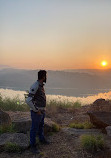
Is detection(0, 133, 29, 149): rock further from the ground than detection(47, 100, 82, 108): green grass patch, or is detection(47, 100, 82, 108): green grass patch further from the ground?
detection(47, 100, 82, 108): green grass patch

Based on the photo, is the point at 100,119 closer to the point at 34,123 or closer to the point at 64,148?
the point at 64,148

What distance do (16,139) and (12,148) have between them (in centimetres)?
48

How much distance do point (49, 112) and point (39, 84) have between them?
6.92 metres

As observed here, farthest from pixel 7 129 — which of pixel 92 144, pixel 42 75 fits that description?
pixel 92 144

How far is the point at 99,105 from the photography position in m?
11.2

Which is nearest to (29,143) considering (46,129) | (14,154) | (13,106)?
(14,154)

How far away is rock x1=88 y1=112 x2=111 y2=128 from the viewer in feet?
27.3

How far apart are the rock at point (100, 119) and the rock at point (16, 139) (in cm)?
256

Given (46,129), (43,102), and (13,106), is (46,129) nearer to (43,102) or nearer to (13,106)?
(43,102)

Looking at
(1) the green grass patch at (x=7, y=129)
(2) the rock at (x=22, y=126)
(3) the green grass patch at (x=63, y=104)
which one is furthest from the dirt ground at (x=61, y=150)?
(3) the green grass patch at (x=63, y=104)

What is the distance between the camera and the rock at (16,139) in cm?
673

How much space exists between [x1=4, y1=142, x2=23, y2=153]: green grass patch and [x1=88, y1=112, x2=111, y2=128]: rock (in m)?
3.01

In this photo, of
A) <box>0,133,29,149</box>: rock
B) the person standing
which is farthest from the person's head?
<box>0,133,29,149</box>: rock

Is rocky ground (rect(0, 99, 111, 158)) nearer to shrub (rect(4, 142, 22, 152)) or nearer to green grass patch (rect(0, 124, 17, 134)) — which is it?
shrub (rect(4, 142, 22, 152))
